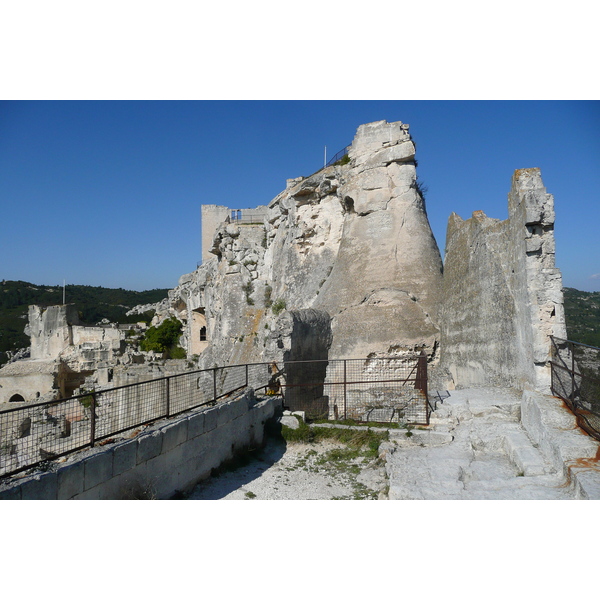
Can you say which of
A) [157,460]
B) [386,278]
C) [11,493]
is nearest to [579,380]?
[157,460]

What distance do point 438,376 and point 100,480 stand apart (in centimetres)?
880

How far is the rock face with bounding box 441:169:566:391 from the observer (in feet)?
23.2

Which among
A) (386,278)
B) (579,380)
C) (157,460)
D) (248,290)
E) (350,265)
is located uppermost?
(350,265)

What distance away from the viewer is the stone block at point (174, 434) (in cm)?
558

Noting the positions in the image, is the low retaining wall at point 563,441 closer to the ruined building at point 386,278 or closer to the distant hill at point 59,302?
the ruined building at point 386,278

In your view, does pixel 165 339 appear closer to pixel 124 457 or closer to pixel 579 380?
pixel 124 457

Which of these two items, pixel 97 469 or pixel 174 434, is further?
pixel 174 434

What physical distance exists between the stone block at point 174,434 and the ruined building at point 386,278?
4.83 meters

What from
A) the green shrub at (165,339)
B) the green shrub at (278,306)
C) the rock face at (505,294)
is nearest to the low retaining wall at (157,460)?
the rock face at (505,294)

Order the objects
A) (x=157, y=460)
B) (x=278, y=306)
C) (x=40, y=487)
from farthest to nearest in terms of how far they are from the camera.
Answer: (x=278, y=306) < (x=157, y=460) < (x=40, y=487)

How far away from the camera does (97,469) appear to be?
4.50 m

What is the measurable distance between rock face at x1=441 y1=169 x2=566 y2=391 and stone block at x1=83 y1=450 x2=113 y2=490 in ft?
20.3

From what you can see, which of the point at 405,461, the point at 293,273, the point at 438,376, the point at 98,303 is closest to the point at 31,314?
the point at 293,273

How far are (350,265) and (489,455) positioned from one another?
8745 mm
